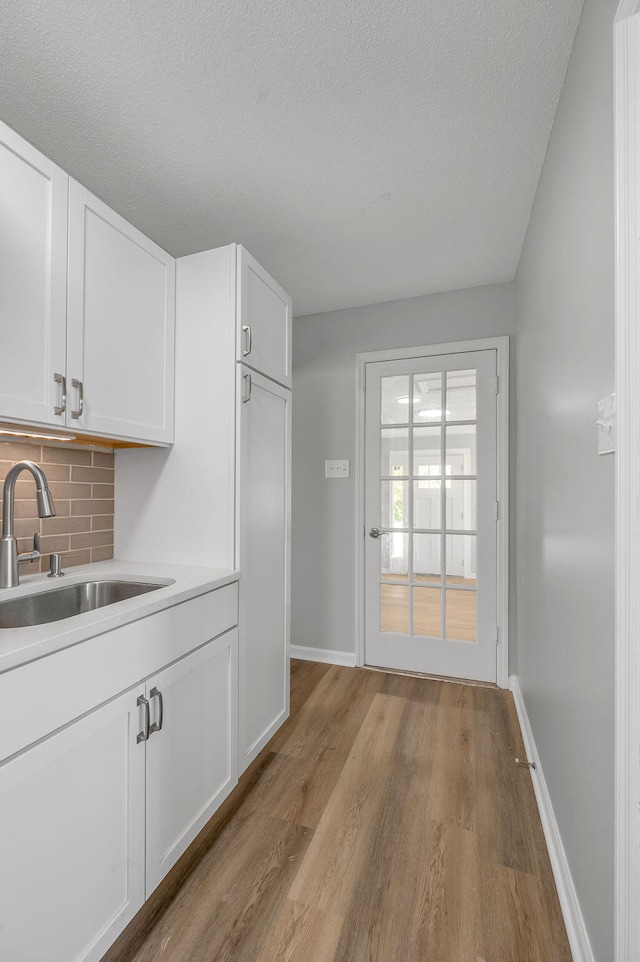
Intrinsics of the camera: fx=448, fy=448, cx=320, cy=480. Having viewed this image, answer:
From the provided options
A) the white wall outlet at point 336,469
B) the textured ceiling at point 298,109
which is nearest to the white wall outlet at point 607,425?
the textured ceiling at point 298,109

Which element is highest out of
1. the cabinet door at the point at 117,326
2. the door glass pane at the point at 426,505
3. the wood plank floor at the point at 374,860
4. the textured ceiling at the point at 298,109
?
the textured ceiling at the point at 298,109

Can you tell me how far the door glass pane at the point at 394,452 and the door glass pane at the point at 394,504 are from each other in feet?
0.24

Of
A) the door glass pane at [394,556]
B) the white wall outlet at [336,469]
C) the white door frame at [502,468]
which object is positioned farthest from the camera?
the white wall outlet at [336,469]

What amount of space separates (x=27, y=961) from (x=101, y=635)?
0.64 m

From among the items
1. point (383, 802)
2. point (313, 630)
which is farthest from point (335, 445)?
point (383, 802)

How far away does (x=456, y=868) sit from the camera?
141 centimetres

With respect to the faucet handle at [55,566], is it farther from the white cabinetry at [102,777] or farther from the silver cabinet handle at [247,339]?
the silver cabinet handle at [247,339]

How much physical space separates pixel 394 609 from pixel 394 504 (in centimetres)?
69

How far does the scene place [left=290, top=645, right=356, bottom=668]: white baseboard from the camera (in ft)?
9.78

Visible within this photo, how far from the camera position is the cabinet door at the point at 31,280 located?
1.20 m

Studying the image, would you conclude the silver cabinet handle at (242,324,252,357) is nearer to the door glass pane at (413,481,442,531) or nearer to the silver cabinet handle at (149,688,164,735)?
the silver cabinet handle at (149,688,164,735)

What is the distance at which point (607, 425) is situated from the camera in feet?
3.18

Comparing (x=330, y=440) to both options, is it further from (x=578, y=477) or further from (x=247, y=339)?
(x=578, y=477)

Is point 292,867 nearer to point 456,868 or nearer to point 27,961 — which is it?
point 456,868
